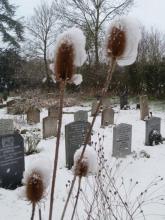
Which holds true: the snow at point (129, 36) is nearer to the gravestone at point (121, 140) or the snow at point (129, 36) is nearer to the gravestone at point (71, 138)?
the gravestone at point (71, 138)

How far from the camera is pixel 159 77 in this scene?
843 inches

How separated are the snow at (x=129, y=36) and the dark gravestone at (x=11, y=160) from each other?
5493mm

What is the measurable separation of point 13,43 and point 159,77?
16303 millimetres

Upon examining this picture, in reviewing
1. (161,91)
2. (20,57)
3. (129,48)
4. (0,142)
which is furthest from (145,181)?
(20,57)

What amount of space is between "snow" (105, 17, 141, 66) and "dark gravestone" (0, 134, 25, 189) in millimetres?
5493

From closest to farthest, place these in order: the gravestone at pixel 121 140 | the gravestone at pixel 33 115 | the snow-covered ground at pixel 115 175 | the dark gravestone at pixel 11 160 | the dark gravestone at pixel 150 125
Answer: the snow-covered ground at pixel 115 175
the dark gravestone at pixel 11 160
the gravestone at pixel 121 140
the dark gravestone at pixel 150 125
the gravestone at pixel 33 115

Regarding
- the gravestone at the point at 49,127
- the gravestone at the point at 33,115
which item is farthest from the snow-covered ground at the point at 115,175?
the gravestone at the point at 33,115

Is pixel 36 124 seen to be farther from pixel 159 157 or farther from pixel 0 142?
pixel 0 142

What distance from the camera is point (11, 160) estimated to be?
6.61 m

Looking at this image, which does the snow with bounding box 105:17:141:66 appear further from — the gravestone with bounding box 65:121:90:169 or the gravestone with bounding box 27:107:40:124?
the gravestone with bounding box 27:107:40:124

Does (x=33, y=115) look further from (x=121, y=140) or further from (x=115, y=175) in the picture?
(x=115, y=175)

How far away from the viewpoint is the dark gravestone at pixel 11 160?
6516mm

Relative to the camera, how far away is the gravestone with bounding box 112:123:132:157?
28.1ft

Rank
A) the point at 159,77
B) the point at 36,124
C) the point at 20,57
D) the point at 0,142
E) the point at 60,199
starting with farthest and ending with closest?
the point at 20,57 < the point at 159,77 < the point at 36,124 < the point at 0,142 < the point at 60,199
